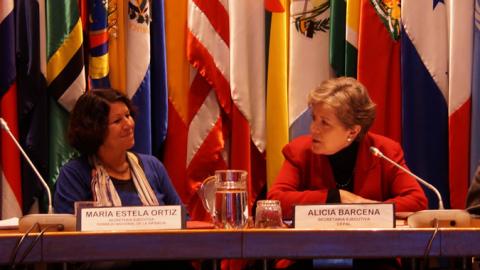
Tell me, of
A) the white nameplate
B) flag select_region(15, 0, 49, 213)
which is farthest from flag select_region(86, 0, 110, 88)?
the white nameplate

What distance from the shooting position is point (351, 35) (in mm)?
3943

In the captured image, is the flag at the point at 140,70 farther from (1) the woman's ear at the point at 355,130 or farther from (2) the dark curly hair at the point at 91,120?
(1) the woman's ear at the point at 355,130

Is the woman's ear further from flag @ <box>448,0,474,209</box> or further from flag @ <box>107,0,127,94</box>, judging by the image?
flag @ <box>107,0,127,94</box>

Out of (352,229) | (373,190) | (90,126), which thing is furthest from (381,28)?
(352,229)

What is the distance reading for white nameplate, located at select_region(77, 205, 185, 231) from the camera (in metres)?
2.19

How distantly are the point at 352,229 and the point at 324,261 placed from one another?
533 millimetres

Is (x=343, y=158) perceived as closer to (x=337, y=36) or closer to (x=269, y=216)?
(x=269, y=216)

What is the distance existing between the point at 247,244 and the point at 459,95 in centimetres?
216

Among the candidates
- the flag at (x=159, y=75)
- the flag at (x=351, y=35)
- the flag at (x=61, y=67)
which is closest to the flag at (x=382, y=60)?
the flag at (x=351, y=35)

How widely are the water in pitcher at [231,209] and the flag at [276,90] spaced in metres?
1.59

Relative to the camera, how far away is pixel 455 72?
3.86 metres

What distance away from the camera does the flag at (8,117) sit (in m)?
3.80

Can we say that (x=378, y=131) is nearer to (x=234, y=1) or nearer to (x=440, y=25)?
(x=440, y=25)

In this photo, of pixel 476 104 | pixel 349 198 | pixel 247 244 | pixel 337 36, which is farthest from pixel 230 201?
pixel 476 104
